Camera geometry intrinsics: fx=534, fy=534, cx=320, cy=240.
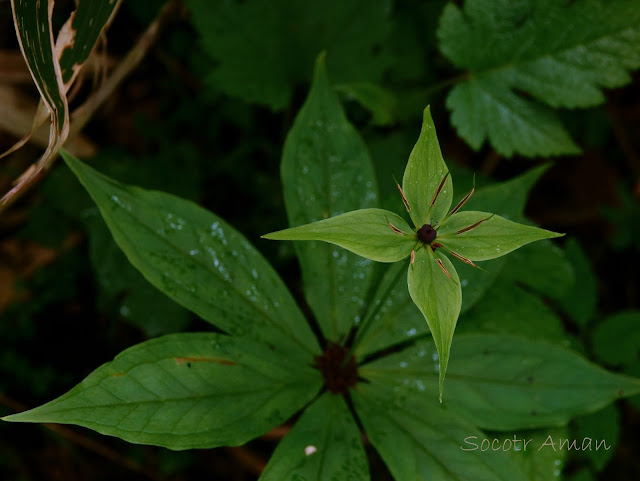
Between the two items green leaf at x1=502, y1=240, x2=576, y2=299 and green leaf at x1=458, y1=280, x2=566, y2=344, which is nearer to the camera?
green leaf at x1=458, y1=280, x2=566, y2=344

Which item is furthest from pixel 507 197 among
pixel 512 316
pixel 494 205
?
pixel 512 316

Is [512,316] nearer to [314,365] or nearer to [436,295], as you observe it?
[314,365]

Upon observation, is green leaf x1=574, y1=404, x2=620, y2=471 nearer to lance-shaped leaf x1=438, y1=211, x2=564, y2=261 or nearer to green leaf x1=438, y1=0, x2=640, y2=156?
green leaf x1=438, y1=0, x2=640, y2=156

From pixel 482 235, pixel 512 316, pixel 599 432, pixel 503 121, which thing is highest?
pixel 503 121

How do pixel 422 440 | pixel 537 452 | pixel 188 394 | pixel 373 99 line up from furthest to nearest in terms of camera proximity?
pixel 373 99
pixel 537 452
pixel 422 440
pixel 188 394

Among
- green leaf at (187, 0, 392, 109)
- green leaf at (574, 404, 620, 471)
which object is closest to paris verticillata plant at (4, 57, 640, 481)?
green leaf at (574, 404, 620, 471)

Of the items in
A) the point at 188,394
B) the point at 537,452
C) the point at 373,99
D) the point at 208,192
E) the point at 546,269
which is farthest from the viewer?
the point at 208,192

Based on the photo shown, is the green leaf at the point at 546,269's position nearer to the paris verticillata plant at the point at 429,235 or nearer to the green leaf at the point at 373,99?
the green leaf at the point at 373,99
